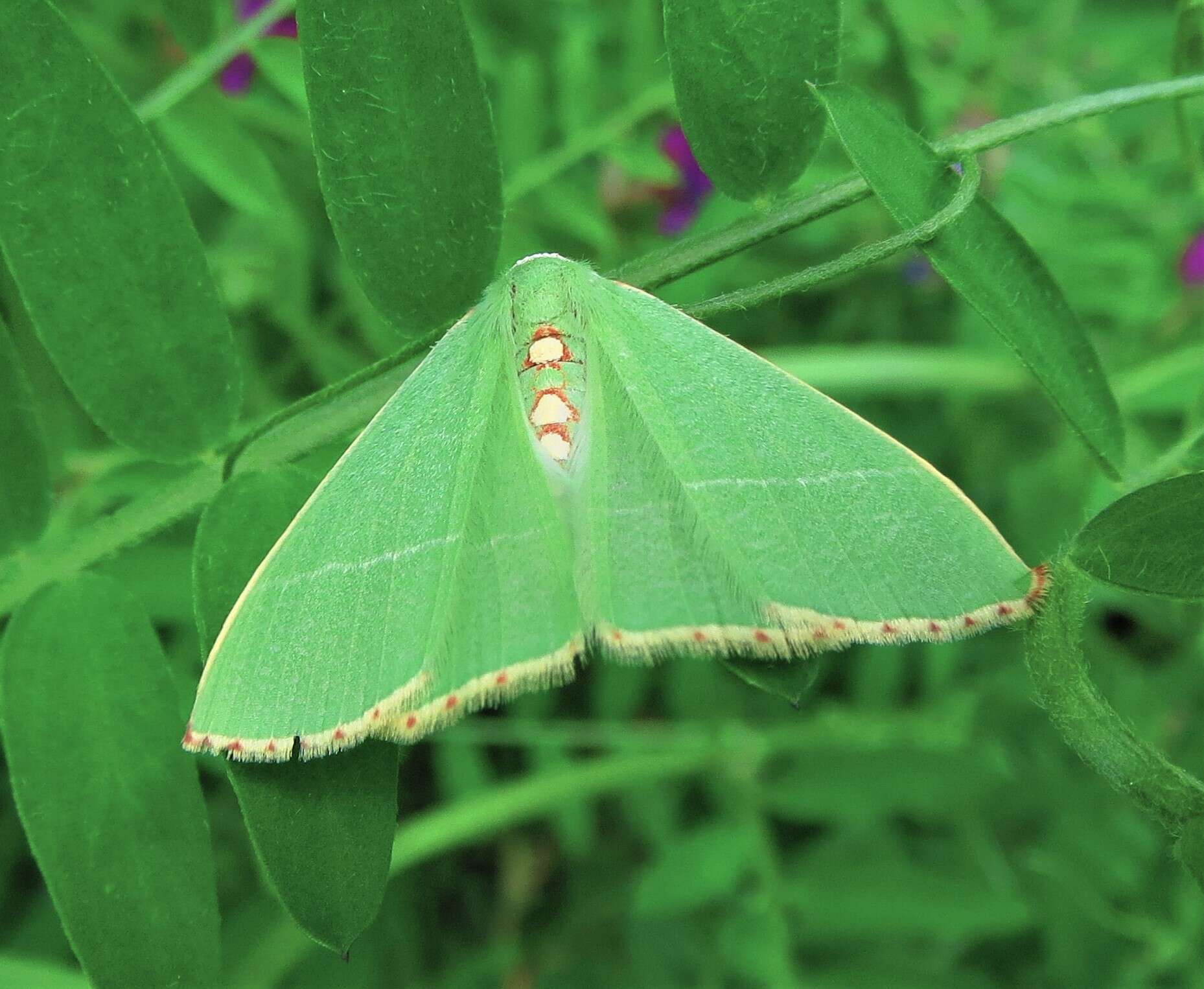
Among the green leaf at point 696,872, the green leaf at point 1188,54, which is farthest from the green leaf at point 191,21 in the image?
the green leaf at point 696,872

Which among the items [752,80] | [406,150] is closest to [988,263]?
[752,80]

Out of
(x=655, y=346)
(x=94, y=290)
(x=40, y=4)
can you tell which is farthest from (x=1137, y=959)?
(x=40, y=4)

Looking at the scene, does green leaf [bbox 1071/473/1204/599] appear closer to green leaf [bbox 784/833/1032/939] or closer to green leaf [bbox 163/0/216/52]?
green leaf [bbox 784/833/1032/939]

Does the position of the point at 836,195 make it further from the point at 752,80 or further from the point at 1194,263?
the point at 1194,263

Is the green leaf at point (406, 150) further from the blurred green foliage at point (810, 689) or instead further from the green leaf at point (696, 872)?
the green leaf at point (696, 872)

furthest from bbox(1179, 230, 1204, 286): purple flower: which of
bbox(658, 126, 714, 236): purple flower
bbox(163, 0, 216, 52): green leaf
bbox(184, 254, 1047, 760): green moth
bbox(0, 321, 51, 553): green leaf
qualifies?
bbox(0, 321, 51, 553): green leaf
